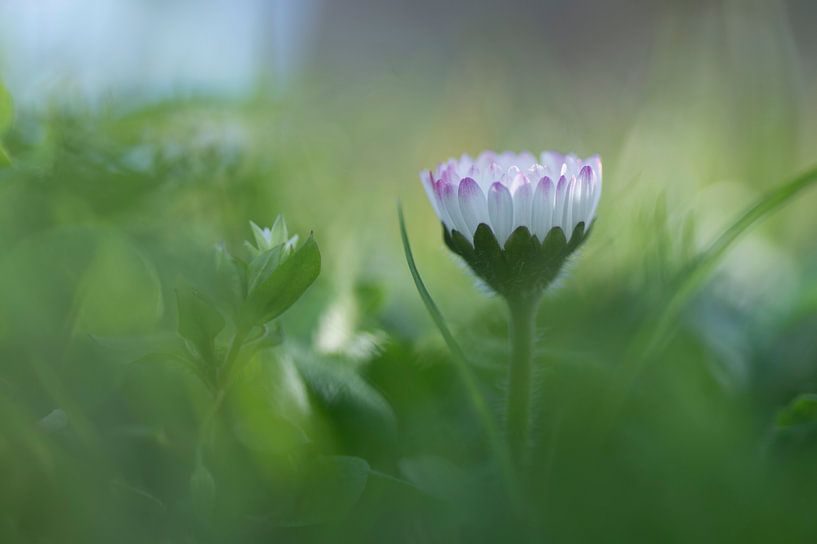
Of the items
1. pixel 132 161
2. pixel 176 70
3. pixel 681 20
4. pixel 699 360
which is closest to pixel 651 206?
pixel 699 360

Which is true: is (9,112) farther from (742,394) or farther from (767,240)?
(767,240)

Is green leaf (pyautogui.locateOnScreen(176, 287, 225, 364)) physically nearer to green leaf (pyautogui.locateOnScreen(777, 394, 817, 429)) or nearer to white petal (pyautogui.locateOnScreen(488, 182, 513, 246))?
white petal (pyautogui.locateOnScreen(488, 182, 513, 246))

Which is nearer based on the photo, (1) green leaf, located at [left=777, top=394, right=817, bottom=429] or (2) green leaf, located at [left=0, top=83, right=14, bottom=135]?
(1) green leaf, located at [left=777, top=394, right=817, bottom=429]

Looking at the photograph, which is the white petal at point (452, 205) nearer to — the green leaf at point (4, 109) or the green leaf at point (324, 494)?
the green leaf at point (324, 494)

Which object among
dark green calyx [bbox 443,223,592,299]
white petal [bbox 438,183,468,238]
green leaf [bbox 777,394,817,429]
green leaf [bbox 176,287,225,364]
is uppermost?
white petal [bbox 438,183,468,238]

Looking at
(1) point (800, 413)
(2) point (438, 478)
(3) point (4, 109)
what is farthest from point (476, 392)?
(3) point (4, 109)

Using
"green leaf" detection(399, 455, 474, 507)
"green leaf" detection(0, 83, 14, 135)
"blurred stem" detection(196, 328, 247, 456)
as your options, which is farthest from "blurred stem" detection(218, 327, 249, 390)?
"green leaf" detection(0, 83, 14, 135)

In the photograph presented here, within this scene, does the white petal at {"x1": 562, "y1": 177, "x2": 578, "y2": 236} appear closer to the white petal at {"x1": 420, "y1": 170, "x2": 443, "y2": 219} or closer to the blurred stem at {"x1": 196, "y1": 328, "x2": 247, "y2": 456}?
the white petal at {"x1": 420, "y1": 170, "x2": 443, "y2": 219}

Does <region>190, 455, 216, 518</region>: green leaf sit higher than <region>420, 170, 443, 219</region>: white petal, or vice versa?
<region>420, 170, 443, 219</region>: white petal
